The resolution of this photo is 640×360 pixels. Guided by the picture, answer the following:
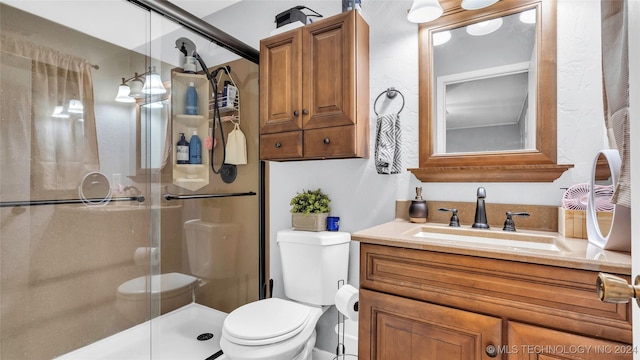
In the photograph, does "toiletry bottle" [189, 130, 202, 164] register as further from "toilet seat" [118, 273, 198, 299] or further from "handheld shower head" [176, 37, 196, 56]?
"toilet seat" [118, 273, 198, 299]

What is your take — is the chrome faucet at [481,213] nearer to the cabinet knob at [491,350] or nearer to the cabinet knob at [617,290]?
the cabinet knob at [491,350]

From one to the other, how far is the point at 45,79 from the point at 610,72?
7.80 feet

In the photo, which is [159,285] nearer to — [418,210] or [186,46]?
[186,46]

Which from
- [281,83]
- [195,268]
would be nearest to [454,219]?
[281,83]

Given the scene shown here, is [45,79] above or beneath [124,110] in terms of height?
above

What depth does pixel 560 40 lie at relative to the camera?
Result: 1.22 metres

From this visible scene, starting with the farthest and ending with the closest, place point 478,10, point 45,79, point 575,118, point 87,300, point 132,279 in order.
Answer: point 132,279 → point 87,300 → point 45,79 → point 478,10 → point 575,118

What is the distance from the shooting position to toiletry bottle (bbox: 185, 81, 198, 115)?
77.4 inches

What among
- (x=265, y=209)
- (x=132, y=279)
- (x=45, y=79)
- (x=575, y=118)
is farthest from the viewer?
(x=265, y=209)

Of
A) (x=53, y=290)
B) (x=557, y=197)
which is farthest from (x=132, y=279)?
(x=557, y=197)

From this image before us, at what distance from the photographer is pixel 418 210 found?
4.67ft

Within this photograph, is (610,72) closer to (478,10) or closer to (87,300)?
(478,10)

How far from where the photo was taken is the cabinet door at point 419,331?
34.6 inches

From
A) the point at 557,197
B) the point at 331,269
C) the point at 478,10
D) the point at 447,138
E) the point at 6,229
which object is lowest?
the point at 331,269
